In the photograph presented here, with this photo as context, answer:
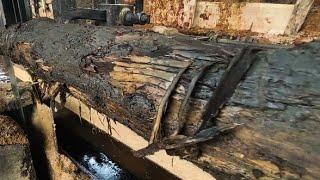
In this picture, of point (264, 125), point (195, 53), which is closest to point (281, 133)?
point (264, 125)

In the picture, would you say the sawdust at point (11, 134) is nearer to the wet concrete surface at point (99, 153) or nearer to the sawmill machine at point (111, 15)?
the wet concrete surface at point (99, 153)

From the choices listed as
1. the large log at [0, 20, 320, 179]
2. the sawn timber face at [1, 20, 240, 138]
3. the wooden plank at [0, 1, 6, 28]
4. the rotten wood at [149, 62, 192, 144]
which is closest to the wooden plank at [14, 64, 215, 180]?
the sawn timber face at [1, 20, 240, 138]

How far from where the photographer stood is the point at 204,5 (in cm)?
410

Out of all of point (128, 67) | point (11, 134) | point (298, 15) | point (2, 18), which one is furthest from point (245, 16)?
point (2, 18)

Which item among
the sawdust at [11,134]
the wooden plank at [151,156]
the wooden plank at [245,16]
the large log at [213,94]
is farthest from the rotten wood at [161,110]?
the wooden plank at [245,16]

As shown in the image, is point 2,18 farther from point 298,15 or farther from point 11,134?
point 298,15

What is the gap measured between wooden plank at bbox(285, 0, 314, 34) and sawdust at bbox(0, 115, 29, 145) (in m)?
3.15

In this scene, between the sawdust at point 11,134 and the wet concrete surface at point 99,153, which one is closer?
the sawdust at point 11,134

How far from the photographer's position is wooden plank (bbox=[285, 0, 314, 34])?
10.7 ft

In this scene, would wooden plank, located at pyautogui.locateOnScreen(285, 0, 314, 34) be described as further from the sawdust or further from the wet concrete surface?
the sawdust

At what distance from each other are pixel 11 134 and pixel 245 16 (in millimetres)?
3107

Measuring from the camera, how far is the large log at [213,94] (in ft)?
3.16

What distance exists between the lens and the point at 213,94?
1.19m

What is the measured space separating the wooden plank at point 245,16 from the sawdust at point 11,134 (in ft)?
9.07
